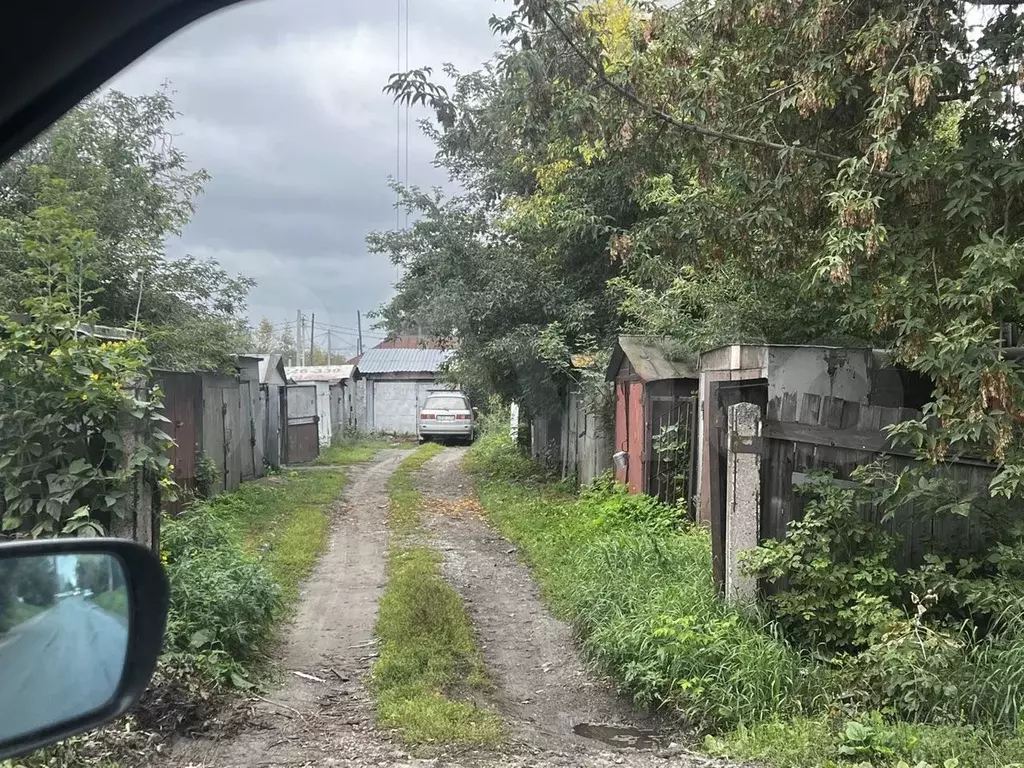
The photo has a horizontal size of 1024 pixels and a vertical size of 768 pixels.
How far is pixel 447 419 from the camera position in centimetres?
2547

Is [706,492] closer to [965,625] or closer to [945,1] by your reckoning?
[965,625]

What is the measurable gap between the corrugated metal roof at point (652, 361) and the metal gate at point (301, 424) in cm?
904

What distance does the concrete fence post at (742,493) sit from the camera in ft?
18.1

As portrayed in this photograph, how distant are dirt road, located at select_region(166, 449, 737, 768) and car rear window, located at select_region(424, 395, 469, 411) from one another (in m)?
16.3

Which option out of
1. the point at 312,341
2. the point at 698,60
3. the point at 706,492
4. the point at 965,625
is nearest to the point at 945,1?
the point at 698,60

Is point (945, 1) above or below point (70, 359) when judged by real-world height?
above

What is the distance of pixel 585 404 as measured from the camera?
12938 mm

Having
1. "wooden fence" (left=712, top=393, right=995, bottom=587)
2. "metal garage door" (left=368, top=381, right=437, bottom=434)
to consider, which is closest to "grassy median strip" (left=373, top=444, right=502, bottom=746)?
"wooden fence" (left=712, top=393, right=995, bottom=587)

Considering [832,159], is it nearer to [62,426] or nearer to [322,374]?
[62,426]

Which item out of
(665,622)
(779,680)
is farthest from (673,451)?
(779,680)

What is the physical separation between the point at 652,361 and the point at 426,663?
5.91 m

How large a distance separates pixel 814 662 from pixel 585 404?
8.16m

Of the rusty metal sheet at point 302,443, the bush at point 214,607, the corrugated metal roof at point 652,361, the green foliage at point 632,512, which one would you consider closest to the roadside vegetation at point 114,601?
the bush at point 214,607

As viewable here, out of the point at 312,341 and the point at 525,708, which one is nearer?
the point at 525,708
